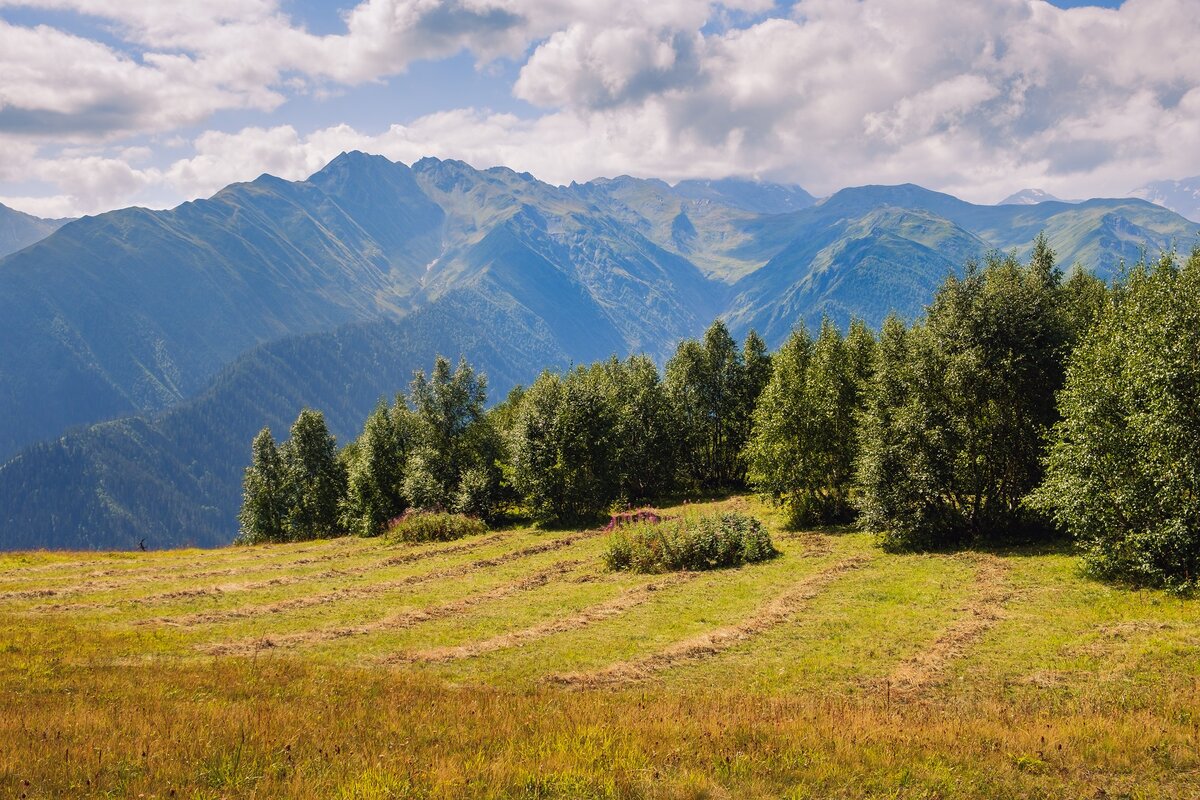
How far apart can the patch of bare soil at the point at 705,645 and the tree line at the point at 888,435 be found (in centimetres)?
1191

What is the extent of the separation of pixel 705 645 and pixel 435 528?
4030 centimetres

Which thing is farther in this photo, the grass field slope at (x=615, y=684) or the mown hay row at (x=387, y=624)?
the mown hay row at (x=387, y=624)

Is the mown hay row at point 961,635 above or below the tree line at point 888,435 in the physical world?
below

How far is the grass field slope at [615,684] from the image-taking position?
36.2ft

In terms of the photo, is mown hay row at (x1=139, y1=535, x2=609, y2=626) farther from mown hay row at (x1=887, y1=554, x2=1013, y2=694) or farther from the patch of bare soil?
mown hay row at (x1=887, y1=554, x2=1013, y2=694)

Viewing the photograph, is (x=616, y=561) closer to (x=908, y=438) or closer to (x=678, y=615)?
(x=678, y=615)

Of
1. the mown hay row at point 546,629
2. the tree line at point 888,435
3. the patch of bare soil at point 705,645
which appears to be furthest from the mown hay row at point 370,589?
the patch of bare soil at point 705,645

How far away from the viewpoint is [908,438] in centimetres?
3844

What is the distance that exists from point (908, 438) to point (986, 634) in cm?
1722

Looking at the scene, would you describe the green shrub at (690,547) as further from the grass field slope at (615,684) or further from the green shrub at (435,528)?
the green shrub at (435,528)

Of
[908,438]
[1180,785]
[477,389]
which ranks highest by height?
[477,389]

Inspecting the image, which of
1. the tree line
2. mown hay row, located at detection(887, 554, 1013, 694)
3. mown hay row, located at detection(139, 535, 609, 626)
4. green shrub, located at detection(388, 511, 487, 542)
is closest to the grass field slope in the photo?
mown hay row, located at detection(887, 554, 1013, 694)

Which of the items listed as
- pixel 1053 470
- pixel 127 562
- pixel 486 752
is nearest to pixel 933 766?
pixel 486 752

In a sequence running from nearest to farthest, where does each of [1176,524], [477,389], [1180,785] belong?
[1180,785] < [1176,524] < [477,389]
